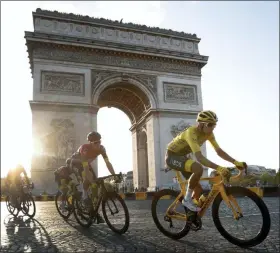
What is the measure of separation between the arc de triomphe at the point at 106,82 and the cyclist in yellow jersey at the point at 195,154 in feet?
59.4

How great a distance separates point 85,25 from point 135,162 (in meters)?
12.0

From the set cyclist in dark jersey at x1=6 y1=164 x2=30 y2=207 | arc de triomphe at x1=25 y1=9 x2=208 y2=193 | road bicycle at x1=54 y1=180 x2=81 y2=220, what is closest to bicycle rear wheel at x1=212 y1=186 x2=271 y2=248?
road bicycle at x1=54 y1=180 x2=81 y2=220

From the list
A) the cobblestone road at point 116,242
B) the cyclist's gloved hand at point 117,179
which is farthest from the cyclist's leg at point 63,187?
the cyclist's gloved hand at point 117,179

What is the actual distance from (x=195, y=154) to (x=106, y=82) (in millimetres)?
21205

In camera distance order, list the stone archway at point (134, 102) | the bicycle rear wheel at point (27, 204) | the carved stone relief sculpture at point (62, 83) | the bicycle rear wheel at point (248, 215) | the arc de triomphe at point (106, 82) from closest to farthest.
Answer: the bicycle rear wheel at point (248, 215) → the bicycle rear wheel at point (27, 204) → the arc de triomphe at point (106, 82) → the carved stone relief sculpture at point (62, 83) → the stone archway at point (134, 102)

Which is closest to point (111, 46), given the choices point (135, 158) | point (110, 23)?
point (110, 23)

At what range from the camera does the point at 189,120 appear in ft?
83.6

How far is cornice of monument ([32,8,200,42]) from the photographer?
2345 centimetres

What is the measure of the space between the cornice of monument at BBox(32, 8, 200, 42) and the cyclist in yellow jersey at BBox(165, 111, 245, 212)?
22.1 m

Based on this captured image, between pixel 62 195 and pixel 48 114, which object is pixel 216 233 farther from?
pixel 48 114

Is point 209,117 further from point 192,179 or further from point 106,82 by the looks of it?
point 106,82

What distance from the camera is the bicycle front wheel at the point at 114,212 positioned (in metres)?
4.87

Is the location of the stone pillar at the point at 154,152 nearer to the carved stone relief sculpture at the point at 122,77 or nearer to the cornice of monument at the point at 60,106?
the carved stone relief sculpture at the point at 122,77

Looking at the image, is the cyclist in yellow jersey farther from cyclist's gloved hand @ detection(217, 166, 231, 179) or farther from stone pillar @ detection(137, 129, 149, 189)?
stone pillar @ detection(137, 129, 149, 189)
